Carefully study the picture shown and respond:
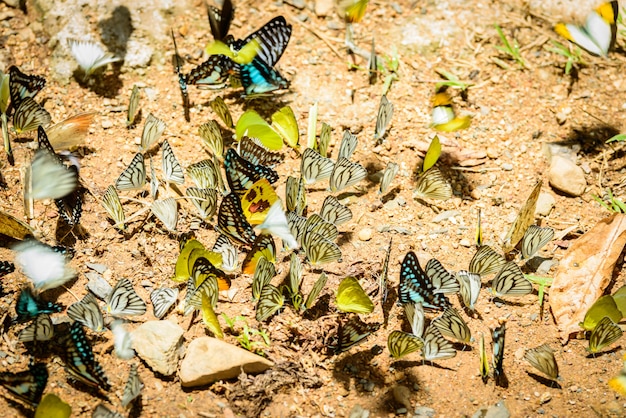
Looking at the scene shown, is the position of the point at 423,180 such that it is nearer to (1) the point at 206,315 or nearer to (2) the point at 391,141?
(2) the point at 391,141

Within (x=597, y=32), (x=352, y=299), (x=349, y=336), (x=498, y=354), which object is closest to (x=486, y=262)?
(x=498, y=354)

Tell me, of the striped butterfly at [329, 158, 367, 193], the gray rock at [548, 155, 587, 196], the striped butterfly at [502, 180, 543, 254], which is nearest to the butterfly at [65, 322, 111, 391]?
the striped butterfly at [329, 158, 367, 193]

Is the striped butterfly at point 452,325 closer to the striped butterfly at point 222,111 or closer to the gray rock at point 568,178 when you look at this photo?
the gray rock at point 568,178

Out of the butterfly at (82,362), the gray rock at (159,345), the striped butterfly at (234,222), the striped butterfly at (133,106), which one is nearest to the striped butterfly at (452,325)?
the striped butterfly at (234,222)

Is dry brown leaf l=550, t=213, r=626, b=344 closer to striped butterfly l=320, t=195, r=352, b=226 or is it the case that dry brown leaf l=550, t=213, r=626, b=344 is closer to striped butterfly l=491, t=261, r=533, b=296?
striped butterfly l=491, t=261, r=533, b=296

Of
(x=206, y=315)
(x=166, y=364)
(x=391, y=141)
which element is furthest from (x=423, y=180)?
(x=166, y=364)

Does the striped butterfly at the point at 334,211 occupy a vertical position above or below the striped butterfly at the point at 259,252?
above
